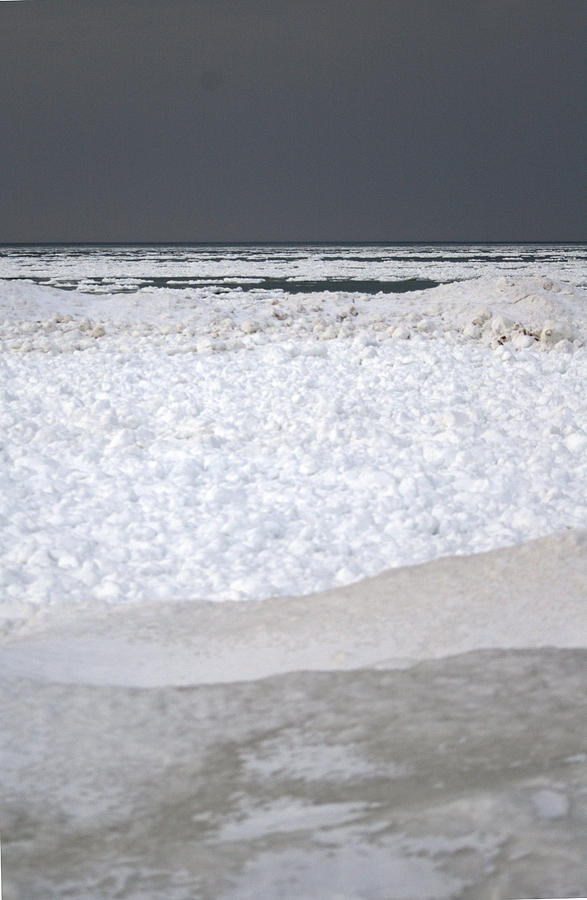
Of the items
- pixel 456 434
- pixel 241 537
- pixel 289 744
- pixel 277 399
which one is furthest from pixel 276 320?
pixel 289 744

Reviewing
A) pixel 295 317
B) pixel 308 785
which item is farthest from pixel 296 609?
pixel 295 317

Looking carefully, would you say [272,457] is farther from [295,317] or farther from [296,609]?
[295,317]

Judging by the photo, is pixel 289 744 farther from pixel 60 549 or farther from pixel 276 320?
pixel 276 320

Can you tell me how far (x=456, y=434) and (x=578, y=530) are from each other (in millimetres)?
1617

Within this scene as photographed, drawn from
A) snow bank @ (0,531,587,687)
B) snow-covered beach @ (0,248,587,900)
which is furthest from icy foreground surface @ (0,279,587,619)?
snow bank @ (0,531,587,687)

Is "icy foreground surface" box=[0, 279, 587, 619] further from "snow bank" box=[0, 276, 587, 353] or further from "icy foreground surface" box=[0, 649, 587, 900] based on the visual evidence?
"icy foreground surface" box=[0, 649, 587, 900]

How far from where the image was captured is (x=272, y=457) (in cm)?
546

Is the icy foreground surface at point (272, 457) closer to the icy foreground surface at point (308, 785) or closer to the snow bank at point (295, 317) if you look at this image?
the snow bank at point (295, 317)

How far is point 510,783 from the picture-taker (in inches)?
87.7

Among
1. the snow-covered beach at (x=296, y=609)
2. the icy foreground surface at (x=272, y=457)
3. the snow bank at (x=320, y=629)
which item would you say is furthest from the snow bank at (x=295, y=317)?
the snow bank at (x=320, y=629)

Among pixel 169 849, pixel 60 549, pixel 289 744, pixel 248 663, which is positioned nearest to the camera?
pixel 169 849

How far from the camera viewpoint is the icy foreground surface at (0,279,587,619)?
13.4ft

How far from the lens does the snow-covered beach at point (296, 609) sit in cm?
203

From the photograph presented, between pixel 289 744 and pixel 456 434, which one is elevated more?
pixel 456 434
